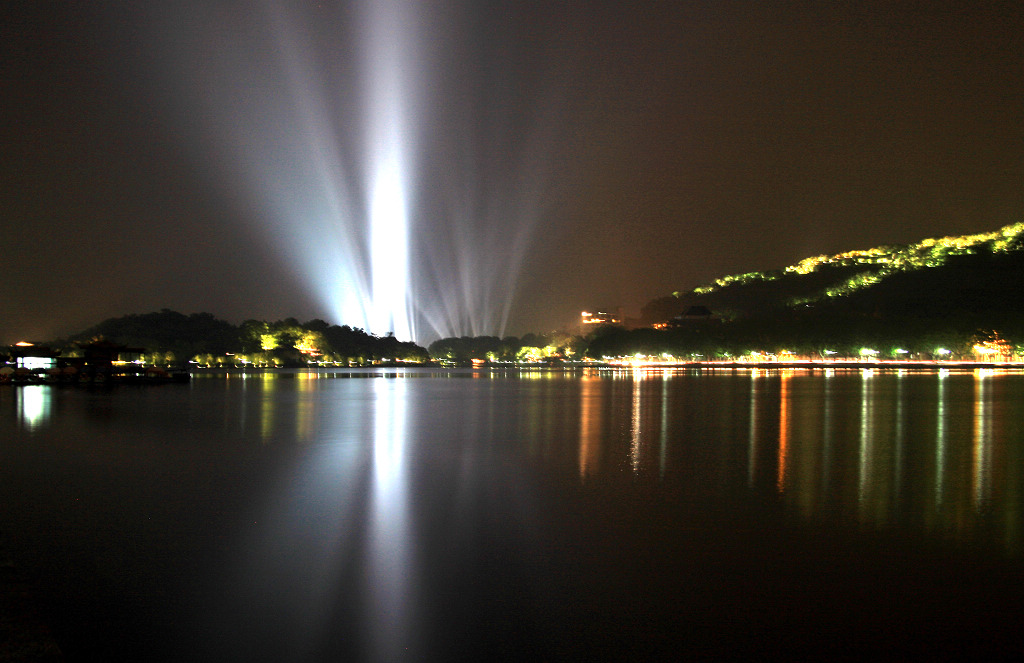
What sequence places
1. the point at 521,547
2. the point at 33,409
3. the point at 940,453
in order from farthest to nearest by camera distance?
the point at 33,409, the point at 940,453, the point at 521,547

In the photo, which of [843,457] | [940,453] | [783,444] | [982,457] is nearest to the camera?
[982,457]

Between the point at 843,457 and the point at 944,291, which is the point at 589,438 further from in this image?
the point at 944,291

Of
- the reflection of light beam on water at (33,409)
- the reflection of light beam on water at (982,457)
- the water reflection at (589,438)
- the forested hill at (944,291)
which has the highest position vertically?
the forested hill at (944,291)

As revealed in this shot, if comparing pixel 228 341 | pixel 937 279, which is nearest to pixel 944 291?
pixel 937 279

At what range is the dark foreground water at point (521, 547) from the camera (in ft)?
19.2

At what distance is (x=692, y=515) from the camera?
10023 mm

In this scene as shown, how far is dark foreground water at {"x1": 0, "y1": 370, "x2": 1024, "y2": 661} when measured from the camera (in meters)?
5.86

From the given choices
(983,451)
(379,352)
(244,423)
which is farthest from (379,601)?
(379,352)

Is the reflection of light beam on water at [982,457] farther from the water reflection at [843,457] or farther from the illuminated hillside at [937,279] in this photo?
the illuminated hillside at [937,279]

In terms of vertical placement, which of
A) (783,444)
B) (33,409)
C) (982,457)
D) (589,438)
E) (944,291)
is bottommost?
(33,409)

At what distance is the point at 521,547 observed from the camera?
845cm

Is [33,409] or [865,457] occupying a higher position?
[865,457]

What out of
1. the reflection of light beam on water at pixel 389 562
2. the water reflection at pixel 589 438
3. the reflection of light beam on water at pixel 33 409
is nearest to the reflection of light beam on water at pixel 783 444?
the water reflection at pixel 589 438

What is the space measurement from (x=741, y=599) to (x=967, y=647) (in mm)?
1675
